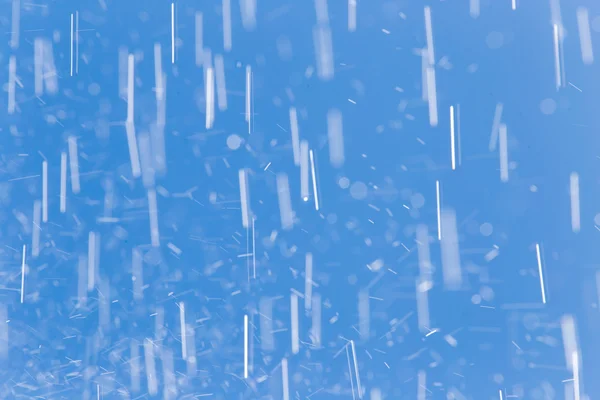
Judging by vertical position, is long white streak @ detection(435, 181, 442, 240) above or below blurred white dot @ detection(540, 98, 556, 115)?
below

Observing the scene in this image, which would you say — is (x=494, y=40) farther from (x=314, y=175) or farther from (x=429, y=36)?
(x=314, y=175)

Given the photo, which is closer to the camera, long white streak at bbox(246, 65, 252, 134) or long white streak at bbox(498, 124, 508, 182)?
long white streak at bbox(498, 124, 508, 182)

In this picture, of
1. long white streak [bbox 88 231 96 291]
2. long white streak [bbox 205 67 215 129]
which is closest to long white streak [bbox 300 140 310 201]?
long white streak [bbox 205 67 215 129]

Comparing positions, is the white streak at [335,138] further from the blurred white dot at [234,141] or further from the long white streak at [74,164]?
the long white streak at [74,164]

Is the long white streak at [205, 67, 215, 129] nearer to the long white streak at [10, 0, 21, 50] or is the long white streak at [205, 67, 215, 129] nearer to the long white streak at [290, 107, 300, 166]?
the long white streak at [290, 107, 300, 166]

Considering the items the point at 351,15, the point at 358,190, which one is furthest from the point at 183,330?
the point at 351,15

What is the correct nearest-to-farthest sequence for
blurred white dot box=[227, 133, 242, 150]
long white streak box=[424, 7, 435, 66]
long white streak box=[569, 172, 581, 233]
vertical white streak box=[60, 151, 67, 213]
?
long white streak box=[569, 172, 581, 233] < long white streak box=[424, 7, 435, 66] < blurred white dot box=[227, 133, 242, 150] < vertical white streak box=[60, 151, 67, 213]

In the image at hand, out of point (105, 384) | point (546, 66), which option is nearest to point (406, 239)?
point (546, 66)
